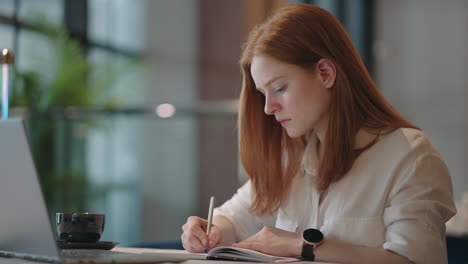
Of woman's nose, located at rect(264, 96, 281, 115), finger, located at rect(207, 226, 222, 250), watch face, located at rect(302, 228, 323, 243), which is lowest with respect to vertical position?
finger, located at rect(207, 226, 222, 250)

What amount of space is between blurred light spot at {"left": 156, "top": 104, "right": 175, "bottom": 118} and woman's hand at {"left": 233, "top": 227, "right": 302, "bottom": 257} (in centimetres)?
318

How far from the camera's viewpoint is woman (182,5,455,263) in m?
1.57

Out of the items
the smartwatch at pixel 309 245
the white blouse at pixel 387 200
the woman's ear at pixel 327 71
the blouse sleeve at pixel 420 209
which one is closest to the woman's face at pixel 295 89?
the woman's ear at pixel 327 71

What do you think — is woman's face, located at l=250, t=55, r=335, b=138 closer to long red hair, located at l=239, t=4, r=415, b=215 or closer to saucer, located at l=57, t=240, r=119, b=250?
long red hair, located at l=239, t=4, r=415, b=215

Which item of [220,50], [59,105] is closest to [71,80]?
[59,105]

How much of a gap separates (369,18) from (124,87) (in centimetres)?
260

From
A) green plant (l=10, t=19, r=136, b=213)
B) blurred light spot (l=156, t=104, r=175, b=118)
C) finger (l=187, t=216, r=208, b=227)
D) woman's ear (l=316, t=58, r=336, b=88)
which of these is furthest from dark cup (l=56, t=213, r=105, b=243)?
blurred light spot (l=156, t=104, r=175, b=118)

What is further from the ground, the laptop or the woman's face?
the woman's face

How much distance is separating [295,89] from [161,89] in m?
5.85

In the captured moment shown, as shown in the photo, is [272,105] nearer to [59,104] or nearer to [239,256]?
[239,256]

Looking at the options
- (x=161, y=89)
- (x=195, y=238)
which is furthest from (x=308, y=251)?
(x=161, y=89)

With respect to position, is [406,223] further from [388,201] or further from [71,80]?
[71,80]

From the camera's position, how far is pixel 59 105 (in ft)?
16.6

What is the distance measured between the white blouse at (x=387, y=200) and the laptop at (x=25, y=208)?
59 cm
